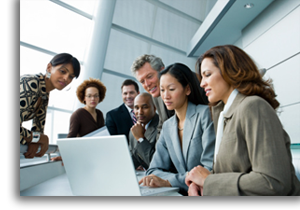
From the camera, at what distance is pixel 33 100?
118 cm

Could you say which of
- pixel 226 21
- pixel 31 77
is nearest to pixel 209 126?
pixel 31 77

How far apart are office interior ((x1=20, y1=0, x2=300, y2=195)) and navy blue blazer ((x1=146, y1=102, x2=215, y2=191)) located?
0.87 m

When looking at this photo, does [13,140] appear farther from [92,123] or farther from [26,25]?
[26,25]

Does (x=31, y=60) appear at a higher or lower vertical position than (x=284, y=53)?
higher

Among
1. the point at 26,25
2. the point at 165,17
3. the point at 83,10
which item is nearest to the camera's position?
the point at 26,25

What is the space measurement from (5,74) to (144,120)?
1082 mm

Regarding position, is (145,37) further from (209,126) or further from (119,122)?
(209,126)

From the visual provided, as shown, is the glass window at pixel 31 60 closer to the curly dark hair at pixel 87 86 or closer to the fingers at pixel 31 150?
the curly dark hair at pixel 87 86

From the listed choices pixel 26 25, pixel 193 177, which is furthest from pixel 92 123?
pixel 26 25

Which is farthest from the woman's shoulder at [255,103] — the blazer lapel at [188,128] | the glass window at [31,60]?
the glass window at [31,60]

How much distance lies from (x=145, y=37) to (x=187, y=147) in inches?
141

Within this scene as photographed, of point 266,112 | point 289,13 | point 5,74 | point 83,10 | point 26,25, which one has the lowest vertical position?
point 266,112

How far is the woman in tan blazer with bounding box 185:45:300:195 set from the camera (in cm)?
50

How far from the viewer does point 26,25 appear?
10.7 feet
